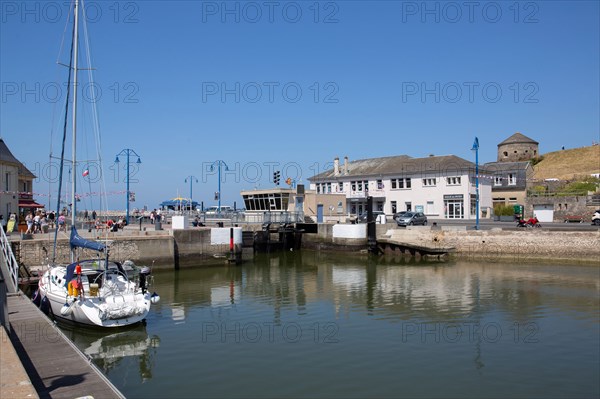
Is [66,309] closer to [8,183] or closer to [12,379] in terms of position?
[12,379]

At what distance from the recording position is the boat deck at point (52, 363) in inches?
346

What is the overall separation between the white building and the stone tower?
4409 cm

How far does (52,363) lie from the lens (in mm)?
10328

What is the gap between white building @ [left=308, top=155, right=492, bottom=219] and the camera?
53.5m

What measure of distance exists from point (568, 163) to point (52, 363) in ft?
356

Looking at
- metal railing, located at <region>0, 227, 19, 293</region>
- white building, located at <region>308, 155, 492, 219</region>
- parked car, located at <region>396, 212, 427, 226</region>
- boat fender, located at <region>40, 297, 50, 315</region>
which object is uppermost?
white building, located at <region>308, 155, 492, 219</region>

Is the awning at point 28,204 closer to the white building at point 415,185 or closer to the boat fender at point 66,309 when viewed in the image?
the white building at point 415,185

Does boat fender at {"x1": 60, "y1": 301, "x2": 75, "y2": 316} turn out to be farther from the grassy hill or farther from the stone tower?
the stone tower

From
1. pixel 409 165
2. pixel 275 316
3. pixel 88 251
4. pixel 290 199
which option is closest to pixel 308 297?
pixel 275 316

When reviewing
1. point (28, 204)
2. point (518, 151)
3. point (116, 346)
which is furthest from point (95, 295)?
point (518, 151)

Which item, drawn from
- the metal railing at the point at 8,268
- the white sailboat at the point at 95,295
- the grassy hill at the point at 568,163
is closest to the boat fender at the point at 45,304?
the white sailboat at the point at 95,295

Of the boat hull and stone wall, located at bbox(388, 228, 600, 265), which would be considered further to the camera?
stone wall, located at bbox(388, 228, 600, 265)

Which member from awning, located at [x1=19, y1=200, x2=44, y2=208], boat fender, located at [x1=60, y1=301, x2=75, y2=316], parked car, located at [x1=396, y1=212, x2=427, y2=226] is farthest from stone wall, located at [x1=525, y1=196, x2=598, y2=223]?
awning, located at [x1=19, y1=200, x2=44, y2=208]

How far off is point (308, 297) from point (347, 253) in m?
17.0
